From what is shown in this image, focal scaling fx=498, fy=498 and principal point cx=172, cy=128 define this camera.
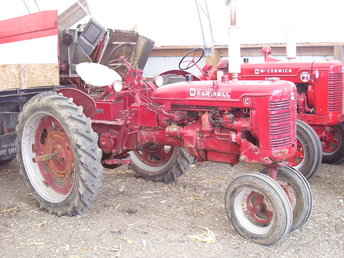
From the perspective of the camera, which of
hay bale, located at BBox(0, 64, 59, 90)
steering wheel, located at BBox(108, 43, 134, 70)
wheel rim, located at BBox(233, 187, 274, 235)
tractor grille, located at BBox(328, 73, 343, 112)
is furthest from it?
steering wheel, located at BBox(108, 43, 134, 70)

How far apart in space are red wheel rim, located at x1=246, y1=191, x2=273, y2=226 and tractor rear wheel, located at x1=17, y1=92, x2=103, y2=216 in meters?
1.02

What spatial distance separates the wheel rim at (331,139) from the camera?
16.3ft

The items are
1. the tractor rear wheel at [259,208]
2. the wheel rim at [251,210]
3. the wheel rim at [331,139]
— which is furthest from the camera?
the wheel rim at [331,139]

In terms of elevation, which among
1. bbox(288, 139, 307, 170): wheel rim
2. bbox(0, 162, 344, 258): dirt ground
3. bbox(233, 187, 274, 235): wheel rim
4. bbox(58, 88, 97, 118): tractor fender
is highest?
bbox(58, 88, 97, 118): tractor fender

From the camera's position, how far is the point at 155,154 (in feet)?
14.5

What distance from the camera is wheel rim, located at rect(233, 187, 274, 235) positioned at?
10.2 ft

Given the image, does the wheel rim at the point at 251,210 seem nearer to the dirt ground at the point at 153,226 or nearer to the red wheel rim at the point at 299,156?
the dirt ground at the point at 153,226

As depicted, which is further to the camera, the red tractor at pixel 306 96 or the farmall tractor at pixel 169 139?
the red tractor at pixel 306 96

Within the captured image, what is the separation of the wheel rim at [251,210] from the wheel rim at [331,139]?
6.87 feet

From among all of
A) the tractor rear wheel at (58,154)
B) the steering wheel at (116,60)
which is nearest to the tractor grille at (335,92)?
the steering wheel at (116,60)

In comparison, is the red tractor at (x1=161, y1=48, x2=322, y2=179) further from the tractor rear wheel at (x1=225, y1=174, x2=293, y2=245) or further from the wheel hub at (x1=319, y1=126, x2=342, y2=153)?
the tractor rear wheel at (x1=225, y1=174, x2=293, y2=245)

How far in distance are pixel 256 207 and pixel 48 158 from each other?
1572 millimetres

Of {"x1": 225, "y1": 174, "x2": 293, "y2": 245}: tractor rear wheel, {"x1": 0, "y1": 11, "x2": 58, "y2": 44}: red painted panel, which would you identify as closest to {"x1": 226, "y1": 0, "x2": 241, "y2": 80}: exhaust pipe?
{"x1": 225, "y1": 174, "x2": 293, "y2": 245}: tractor rear wheel

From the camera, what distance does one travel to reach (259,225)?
3.11 meters
